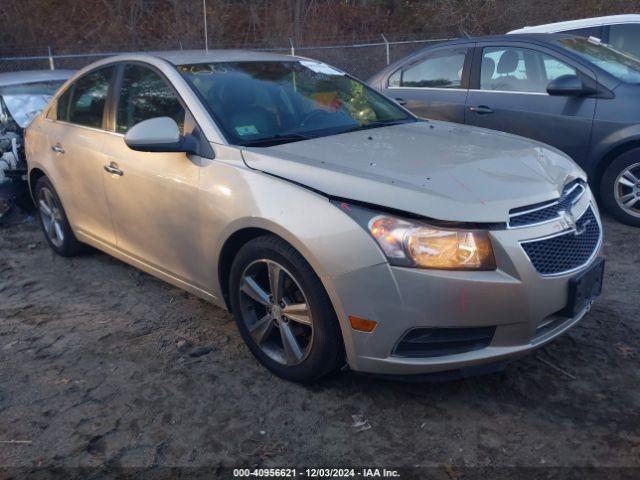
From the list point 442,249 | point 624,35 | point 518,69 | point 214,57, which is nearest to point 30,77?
point 214,57

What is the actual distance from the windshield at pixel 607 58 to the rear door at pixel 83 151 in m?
4.23

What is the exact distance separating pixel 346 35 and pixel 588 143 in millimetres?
18048

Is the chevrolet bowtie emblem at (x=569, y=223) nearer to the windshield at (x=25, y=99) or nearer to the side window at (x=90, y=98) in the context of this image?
the side window at (x=90, y=98)

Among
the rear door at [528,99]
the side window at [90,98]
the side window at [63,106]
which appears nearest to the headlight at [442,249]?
the side window at [90,98]

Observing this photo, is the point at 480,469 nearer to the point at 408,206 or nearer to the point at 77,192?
the point at 408,206

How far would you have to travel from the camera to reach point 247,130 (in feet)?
11.7

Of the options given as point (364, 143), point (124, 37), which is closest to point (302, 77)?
point (364, 143)

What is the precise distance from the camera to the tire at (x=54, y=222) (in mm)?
5129

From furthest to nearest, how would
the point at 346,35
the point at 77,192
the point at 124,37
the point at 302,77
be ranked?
the point at 346,35 → the point at 124,37 → the point at 77,192 → the point at 302,77

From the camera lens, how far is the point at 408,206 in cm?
272

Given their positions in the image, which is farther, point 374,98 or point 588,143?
point 588,143

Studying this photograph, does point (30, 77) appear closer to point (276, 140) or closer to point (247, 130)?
point (247, 130)

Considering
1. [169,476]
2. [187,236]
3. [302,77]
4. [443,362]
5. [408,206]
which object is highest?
Answer: [302,77]

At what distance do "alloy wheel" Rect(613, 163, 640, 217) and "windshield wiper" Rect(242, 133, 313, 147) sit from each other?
3.27 m
